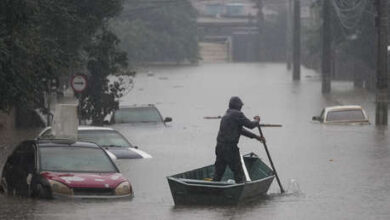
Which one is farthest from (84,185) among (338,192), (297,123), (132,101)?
(132,101)

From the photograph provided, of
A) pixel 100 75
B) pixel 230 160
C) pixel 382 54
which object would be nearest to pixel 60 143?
pixel 230 160

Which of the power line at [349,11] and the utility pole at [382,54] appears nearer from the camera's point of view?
the utility pole at [382,54]

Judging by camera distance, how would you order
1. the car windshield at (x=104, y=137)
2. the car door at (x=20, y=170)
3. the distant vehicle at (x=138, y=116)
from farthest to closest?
the distant vehicle at (x=138, y=116) < the car windshield at (x=104, y=137) < the car door at (x=20, y=170)

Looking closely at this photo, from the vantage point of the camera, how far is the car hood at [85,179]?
18.9 meters

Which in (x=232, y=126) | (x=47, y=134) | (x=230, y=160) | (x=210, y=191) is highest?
(x=232, y=126)

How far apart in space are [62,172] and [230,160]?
2.80m

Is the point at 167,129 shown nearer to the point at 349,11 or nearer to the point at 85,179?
the point at 85,179

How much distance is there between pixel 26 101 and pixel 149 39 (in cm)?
10892

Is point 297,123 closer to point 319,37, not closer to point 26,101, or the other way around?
point 26,101

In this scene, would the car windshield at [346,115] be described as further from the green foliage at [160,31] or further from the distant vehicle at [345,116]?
the green foliage at [160,31]

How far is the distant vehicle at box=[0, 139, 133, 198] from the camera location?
742 inches

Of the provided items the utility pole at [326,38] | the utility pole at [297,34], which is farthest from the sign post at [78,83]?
the utility pole at [297,34]

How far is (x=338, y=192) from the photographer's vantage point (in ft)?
70.4

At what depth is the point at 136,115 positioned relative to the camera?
37781mm
